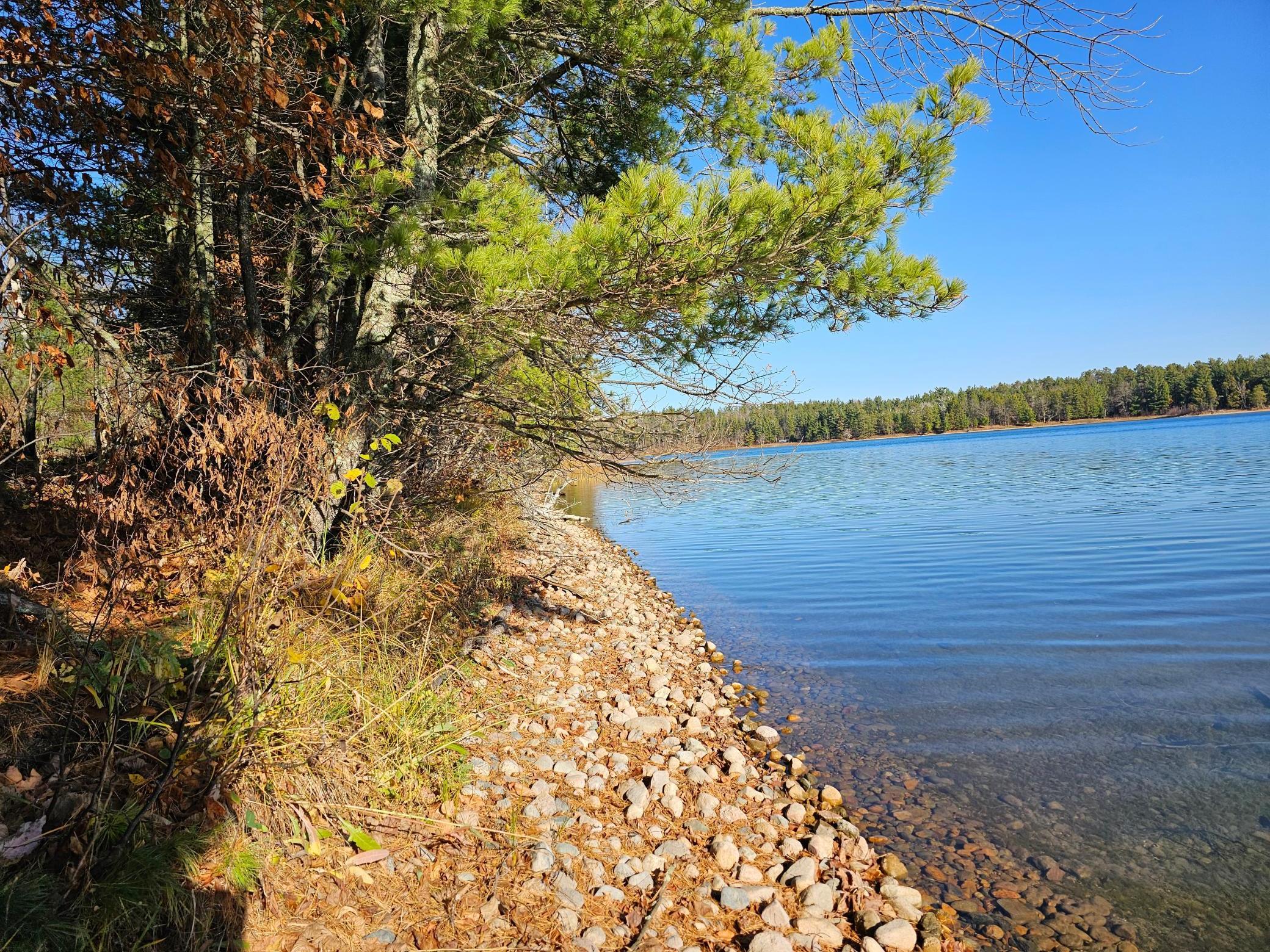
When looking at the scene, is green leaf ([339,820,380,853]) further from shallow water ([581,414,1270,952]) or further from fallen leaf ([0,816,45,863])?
shallow water ([581,414,1270,952])

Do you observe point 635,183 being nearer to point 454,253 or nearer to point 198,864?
point 454,253

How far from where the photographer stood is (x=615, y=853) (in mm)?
3139

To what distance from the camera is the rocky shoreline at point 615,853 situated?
8.23ft

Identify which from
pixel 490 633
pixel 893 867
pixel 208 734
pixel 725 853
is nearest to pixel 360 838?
pixel 208 734

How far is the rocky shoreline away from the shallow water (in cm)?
56

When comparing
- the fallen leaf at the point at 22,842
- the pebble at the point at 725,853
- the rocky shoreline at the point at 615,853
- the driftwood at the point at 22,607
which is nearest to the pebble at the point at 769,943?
the rocky shoreline at the point at 615,853

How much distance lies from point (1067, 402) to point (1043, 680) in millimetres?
123121

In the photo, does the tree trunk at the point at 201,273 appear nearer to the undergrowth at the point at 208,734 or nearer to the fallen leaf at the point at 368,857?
the undergrowth at the point at 208,734

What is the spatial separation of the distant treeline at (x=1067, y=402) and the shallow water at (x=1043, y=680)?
265 feet

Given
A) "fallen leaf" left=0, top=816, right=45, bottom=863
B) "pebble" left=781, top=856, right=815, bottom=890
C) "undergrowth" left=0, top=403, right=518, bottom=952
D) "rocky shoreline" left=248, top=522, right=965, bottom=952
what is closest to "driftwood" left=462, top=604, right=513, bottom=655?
"rocky shoreline" left=248, top=522, right=965, bottom=952

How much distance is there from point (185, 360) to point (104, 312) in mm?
1361

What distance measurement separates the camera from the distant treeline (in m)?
96.9

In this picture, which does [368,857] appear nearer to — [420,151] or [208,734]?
[208,734]

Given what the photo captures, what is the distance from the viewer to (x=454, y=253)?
413 centimetres
